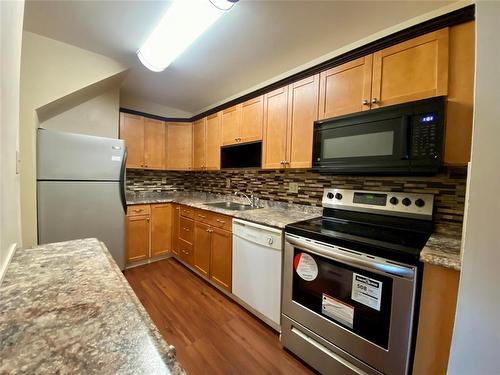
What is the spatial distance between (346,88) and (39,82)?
250cm

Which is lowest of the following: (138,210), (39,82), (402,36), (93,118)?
(138,210)

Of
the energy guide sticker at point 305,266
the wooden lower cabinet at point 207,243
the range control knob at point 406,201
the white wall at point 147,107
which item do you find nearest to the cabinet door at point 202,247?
the wooden lower cabinet at point 207,243

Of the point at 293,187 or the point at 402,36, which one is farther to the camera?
the point at 293,187

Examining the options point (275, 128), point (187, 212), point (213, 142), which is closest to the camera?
point (275, 128)

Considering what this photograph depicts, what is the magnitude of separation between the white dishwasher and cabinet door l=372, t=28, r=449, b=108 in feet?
4.03

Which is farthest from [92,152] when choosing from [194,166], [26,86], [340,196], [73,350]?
[340,196]

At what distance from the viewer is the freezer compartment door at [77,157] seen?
195cm

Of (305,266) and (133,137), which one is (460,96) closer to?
(305,266)

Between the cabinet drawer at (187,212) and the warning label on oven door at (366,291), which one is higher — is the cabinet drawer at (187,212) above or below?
above

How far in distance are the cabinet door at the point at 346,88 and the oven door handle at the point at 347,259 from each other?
3.36 ft

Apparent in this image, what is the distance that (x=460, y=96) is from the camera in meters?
1.17

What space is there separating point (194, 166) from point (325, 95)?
7.26ft

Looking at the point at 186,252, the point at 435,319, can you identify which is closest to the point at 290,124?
the point at 435,319

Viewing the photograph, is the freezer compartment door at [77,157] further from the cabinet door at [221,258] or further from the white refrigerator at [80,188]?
the cabinet door at [221,258]
